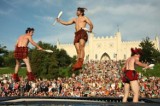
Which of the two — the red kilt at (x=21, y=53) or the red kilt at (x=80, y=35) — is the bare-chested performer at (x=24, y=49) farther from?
the red kilt at (x=80, y=35)

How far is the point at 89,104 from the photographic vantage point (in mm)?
7703

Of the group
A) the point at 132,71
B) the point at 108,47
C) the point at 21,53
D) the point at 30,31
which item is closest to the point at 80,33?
the point at 132,71

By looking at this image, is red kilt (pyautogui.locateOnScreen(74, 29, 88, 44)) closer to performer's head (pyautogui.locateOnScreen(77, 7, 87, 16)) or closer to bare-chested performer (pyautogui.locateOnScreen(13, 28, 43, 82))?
performer's head (pyautogui.locateOnScreen(77, 7, 87, 16))

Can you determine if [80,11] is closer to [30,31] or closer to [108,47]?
[30,31]

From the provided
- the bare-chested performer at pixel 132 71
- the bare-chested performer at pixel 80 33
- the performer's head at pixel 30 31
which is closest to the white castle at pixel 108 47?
the performer's head at pixel 30 31

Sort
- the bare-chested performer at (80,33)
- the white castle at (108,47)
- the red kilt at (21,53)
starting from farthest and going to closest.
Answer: the white castle at (108,47) < the red kilt at (21,53) < the bare-chested performer at (80,33)

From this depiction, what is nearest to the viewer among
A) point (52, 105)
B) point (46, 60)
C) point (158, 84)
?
point (52, 105)

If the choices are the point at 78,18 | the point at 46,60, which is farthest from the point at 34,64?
the point at 78,18

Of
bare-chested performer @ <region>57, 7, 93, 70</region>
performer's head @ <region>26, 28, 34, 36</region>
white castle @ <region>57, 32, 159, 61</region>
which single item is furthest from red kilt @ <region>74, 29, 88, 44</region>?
white castle @ <region>57, 32, 159, 61</region>

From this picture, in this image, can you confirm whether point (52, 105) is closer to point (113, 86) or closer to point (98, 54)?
point (113, 86)

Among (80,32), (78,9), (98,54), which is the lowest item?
(80,32)

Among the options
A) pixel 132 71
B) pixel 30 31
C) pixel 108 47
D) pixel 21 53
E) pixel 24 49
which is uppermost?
pixel 108 47

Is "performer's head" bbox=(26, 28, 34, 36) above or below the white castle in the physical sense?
below

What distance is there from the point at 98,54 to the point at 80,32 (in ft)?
350
